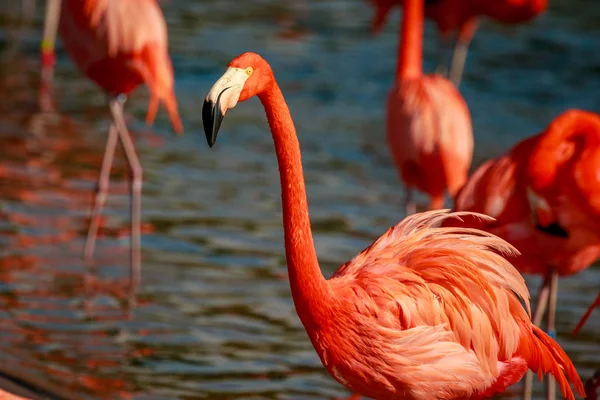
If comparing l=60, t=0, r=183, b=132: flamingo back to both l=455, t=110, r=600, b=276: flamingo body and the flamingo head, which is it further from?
the flamingo head

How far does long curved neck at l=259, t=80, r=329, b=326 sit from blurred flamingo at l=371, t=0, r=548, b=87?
7.42m

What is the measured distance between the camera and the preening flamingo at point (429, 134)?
6078 millimetres

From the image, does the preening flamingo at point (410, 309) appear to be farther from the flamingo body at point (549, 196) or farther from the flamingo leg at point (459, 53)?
the flamingo leg at point (459, 53)

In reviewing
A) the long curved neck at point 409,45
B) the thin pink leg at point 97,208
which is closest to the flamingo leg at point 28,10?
the thin pink leg at point 97,208

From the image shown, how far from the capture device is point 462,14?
10711 mm

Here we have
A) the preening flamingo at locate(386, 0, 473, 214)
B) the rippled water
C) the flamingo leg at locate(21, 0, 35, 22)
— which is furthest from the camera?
the flamingo leg at locate(21, 0, 35, 22)

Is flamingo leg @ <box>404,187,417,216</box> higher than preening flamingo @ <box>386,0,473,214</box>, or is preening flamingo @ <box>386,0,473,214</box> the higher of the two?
preening flamingo @ <box>386,0,473,214</box>

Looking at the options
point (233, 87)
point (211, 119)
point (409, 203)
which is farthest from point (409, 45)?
point (211, 119)

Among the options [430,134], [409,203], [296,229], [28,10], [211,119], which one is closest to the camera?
[211,119]

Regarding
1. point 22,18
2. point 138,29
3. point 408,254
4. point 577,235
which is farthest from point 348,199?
point 22,18

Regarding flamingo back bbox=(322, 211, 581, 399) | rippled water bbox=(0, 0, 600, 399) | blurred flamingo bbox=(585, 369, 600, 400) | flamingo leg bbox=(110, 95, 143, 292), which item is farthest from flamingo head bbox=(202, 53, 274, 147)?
flamingo leg bbox=(110, 95, 143, 292)

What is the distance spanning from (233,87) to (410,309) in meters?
0.92

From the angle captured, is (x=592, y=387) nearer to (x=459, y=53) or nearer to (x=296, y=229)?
(x=296, y=229)

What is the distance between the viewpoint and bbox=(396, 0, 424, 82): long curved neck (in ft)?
21.5
